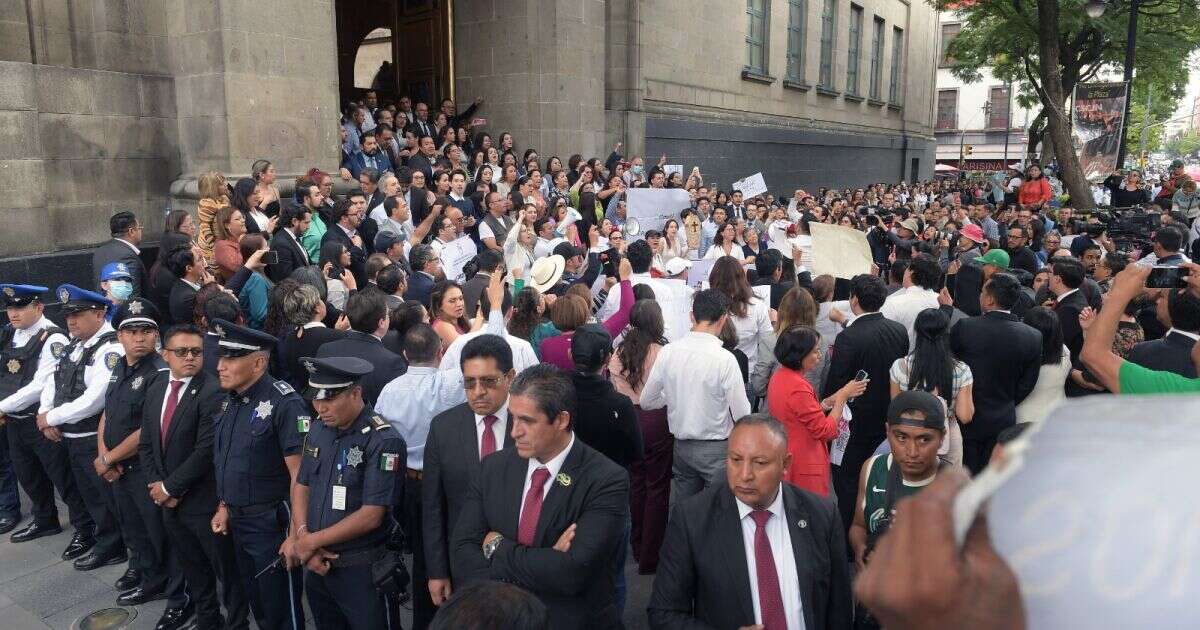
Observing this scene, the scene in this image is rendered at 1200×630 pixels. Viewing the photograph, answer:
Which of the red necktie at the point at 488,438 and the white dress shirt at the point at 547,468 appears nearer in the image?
the white dress shirt at the point at 547,468

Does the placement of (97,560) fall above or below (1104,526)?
below

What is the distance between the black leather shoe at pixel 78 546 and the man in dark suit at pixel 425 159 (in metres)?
6.70

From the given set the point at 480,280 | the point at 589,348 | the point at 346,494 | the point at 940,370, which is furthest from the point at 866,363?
the point at 346,494

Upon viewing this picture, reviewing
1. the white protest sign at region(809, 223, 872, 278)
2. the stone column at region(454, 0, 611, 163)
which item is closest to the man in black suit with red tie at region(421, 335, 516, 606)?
the white protest sign at region(809, 223, 872, 278)

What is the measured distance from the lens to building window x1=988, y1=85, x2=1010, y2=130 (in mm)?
64500

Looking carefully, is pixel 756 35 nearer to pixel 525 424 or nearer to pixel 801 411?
pixel 801 411

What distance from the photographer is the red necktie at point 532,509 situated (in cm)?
310

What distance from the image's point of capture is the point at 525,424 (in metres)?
3.13

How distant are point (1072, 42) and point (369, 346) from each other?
84.6 ft

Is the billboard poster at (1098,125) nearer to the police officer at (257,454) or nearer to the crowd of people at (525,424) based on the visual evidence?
the crowd of people at (525,424)

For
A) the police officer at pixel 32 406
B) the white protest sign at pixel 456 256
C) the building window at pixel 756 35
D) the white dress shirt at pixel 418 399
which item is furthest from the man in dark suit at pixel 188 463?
the building window at pixel 756 35

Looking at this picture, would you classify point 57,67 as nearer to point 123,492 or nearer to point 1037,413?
point 123,492

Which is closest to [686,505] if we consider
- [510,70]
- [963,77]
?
[510,70]

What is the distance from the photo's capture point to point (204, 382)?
4.42 metres
